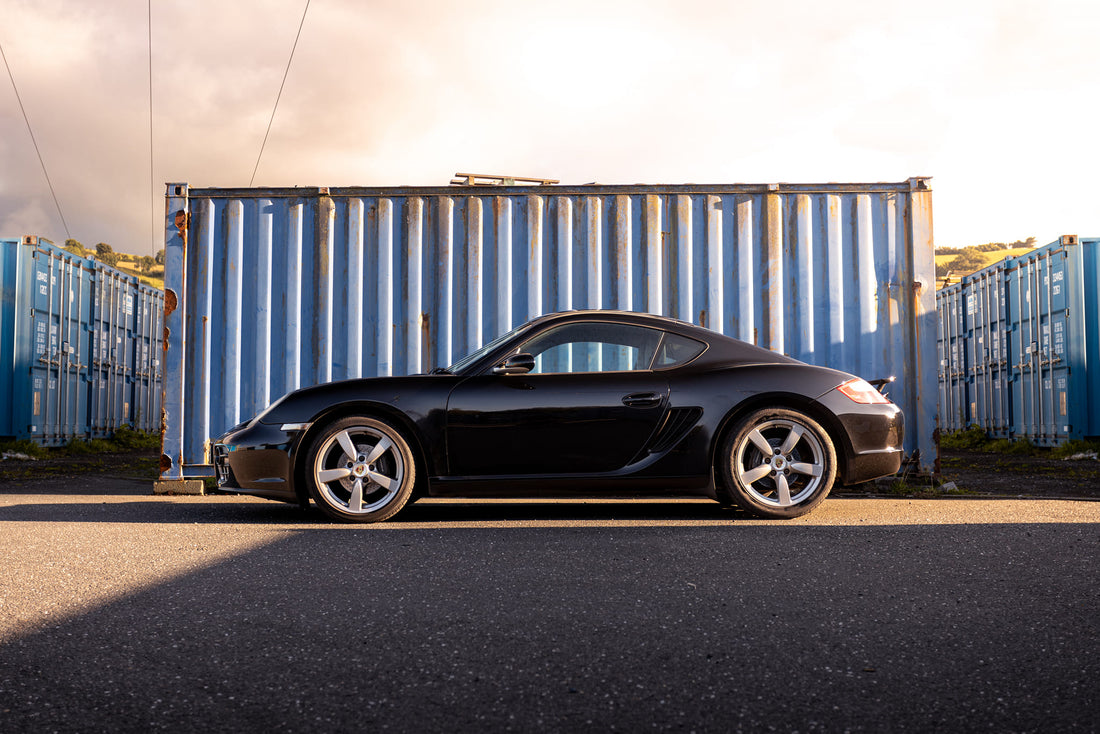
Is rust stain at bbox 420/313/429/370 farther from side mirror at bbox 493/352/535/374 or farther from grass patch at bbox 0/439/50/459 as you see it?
grass patch at bbox 0/439/50/459

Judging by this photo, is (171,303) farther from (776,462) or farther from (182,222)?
(776,462)

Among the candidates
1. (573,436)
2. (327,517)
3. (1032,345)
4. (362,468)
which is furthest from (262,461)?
(1032,345)

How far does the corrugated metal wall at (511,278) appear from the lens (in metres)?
7.73

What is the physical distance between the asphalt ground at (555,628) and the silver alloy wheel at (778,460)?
0.36 meters

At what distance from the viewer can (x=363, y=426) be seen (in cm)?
545

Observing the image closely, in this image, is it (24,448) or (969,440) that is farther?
(969,440)

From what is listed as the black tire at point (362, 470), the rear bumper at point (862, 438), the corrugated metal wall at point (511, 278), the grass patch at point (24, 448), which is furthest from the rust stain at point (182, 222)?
the grass patch at point (24, 448)

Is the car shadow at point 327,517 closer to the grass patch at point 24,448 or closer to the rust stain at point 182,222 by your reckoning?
the rust stain at point 182,222

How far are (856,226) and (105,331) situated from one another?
12.3m

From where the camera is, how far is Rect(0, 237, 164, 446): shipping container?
12500mm

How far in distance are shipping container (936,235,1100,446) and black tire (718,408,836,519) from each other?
324 inches

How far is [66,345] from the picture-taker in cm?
1355

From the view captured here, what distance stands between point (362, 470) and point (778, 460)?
2500 mm

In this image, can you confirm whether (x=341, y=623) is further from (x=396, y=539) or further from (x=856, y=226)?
(x=856, y=226)
